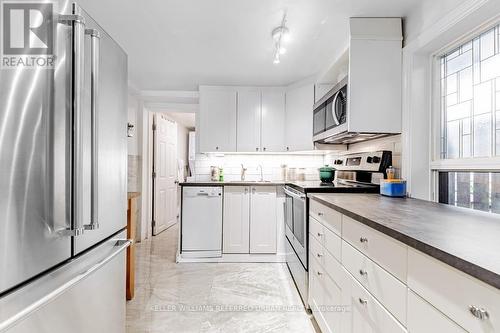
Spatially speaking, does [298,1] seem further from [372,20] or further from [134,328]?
[134,328]

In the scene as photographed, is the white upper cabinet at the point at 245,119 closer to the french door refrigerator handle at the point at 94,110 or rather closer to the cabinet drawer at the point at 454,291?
the french door refrigerator handle at the point at 94,110

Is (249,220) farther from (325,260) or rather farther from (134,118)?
(134,118)

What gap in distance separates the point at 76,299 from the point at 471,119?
223cm

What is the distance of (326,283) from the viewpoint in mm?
1630

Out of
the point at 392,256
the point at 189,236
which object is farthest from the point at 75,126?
the point at 189,236

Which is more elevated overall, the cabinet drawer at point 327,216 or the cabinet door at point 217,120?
the cabinet door at point 217,120

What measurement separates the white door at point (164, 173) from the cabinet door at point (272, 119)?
1848mm

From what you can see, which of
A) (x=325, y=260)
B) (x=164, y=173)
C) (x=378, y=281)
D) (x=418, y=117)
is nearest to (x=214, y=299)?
(x=325, y=260)

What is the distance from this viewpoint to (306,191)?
6.95 feet

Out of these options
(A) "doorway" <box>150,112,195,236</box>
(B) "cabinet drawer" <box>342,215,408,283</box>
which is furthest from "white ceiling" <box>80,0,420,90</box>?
(B) "cabinet drawer" <box>342,215,408,283</box>

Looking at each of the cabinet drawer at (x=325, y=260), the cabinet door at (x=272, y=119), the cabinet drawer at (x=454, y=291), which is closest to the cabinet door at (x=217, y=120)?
the cabinet door at (x=272, y=119)

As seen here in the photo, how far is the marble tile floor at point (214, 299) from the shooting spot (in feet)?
6.07

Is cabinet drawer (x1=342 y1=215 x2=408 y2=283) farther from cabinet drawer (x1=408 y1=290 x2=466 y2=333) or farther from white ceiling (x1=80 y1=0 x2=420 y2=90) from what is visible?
white ceiling (x1=80 y1=0 x2=420 y2=90)

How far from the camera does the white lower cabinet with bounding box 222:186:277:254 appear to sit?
125 inches
